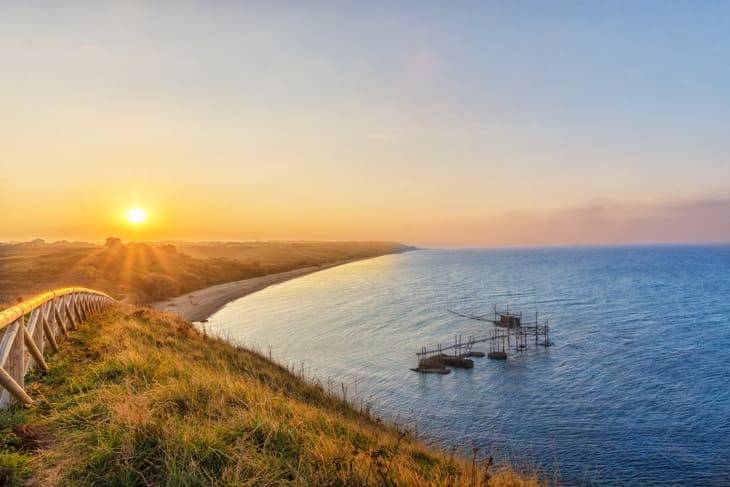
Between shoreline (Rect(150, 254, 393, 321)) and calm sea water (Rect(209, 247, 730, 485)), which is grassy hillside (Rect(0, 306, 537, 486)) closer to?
calm sea water (Rect(209, 247, 730, 485))

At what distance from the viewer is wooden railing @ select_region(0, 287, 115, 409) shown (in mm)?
7473

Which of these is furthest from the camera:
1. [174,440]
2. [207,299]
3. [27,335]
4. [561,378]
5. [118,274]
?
[118,274]

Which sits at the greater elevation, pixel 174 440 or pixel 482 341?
pixel 174 440

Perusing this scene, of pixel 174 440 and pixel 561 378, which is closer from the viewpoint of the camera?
pixel 174 440

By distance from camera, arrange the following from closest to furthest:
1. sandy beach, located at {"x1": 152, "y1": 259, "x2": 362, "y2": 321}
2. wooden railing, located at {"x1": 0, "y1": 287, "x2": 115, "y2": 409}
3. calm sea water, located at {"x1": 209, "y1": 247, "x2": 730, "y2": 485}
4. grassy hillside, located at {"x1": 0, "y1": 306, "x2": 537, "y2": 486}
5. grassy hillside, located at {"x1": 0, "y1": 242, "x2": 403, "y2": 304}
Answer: grassy hillside, located at {"x1": 0, "y1": 306, "x2": 537, "y2": 486} → wooden railing, located at {"x1": 0, "y1": 287, "x2": 115, "y2": 409} → calm sea water, located at {"x1": 209, "y1": 247, "x2": 730, "y2": 485} → grassy hillside, located at {"x1": 0, "y1": 242, "x2": 403, "y2": 304} → sandy beach, located at {"x1": 152, "y1": 259, "x2": 362, "y2": 321}

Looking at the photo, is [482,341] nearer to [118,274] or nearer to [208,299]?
[208,299]

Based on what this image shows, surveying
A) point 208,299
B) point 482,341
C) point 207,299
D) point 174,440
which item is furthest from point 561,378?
point 207,299

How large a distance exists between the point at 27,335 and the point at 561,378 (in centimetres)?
3959

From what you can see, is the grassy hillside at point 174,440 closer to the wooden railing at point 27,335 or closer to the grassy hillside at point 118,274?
the wooden railing at point 27,335

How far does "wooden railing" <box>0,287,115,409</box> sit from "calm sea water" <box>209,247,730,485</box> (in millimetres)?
17711

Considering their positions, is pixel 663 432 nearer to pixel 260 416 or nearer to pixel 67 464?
pixel 260 416

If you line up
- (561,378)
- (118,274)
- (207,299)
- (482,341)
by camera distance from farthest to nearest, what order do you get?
1. (118,274)
2. (207,299)
3. (482,341)
4. (561,378)

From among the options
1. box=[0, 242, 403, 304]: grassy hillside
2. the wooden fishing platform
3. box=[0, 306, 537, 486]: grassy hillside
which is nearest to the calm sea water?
the wooden fishing platform

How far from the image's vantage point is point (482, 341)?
180 ft
